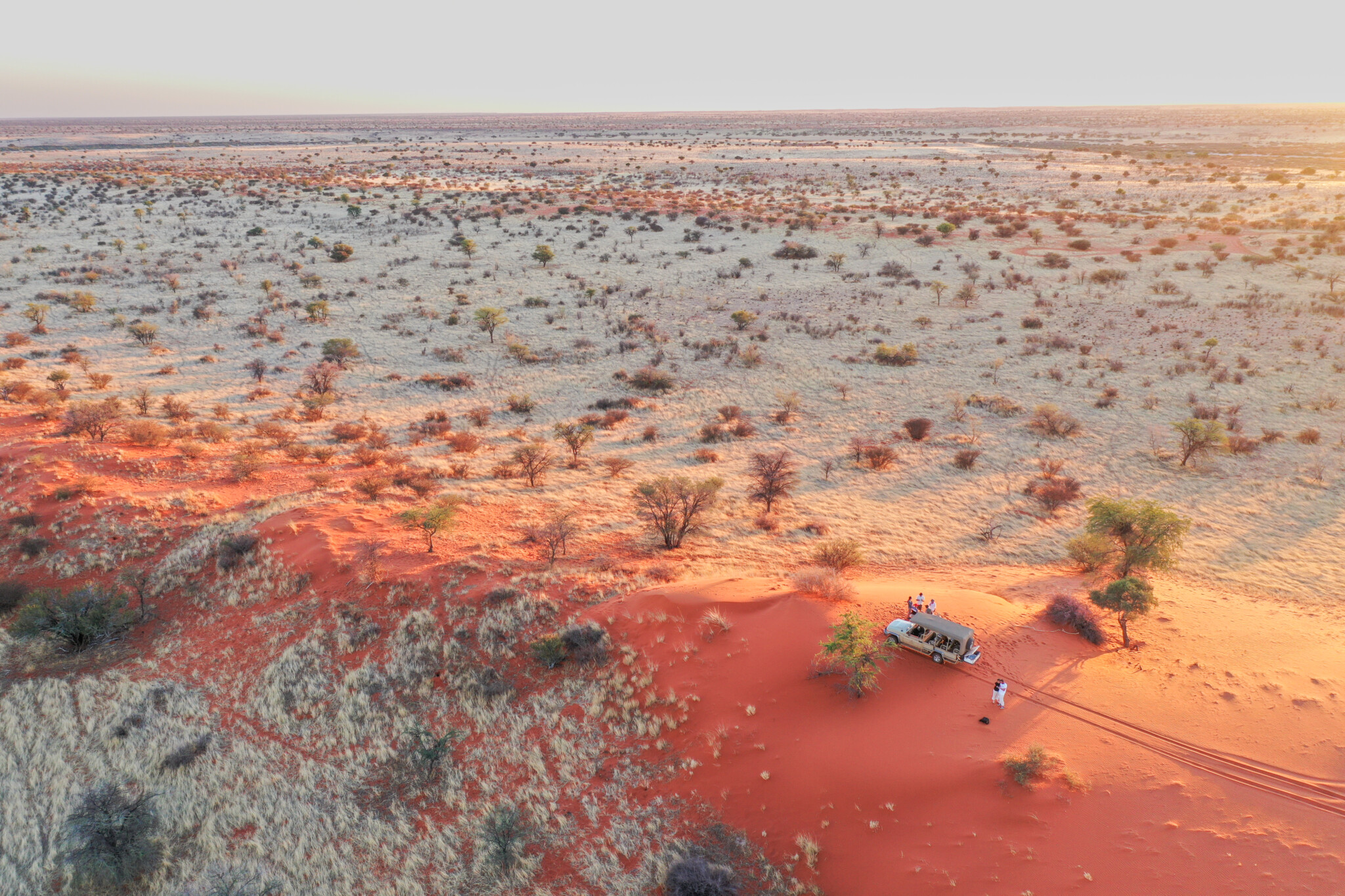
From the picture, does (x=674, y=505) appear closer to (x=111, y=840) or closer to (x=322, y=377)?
(x=111, y=840)

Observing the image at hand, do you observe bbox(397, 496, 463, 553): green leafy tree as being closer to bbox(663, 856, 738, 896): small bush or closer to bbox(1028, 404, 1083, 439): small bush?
bbox(663, 856, 738, 896): small bush

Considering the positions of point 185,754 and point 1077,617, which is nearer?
point 185,754

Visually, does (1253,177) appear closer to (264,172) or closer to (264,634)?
(264,634)

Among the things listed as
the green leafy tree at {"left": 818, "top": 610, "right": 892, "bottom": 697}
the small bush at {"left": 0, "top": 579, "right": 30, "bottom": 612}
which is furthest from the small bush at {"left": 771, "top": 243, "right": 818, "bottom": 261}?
the small bush at {"left": 0, "top": 579, "right": 30, "bottom": 612}

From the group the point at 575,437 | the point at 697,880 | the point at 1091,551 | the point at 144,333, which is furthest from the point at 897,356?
the point at 144,333

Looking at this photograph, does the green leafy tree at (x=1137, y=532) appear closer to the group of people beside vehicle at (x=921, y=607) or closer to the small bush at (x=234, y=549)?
the group of people beside vehicle at (x=921, y=607)

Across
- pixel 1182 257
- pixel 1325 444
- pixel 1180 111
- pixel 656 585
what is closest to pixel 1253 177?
pixel 1182 257
